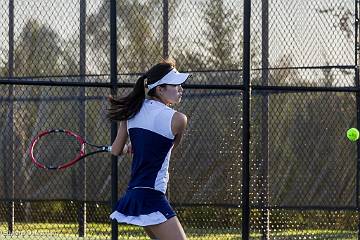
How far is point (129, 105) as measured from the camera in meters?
5.85

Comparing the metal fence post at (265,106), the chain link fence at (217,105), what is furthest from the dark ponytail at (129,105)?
the metal fence post at (265,106)

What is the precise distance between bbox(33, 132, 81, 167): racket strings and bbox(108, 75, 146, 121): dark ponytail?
6.63m

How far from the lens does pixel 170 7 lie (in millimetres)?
11758

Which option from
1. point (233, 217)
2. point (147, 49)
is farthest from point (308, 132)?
point (147, 49)

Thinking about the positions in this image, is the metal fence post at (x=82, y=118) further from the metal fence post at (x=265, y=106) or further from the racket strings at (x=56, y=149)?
the metal fence post at (x=265, y=106)

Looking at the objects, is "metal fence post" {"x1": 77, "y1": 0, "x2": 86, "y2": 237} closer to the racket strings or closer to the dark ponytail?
the racket strings

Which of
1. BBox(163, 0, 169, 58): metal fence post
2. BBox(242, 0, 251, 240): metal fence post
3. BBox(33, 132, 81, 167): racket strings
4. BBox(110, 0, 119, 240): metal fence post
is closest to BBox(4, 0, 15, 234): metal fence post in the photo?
BBox(33, 132, 81, 167): racket strings

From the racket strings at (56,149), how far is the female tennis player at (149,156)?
668 cm

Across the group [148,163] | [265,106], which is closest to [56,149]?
[265,106]

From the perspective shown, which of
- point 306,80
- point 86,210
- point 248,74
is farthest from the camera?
point 86,210

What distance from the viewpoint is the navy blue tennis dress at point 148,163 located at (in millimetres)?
5727

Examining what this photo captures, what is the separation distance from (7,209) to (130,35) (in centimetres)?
269

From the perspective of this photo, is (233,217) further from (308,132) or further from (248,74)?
(248,74)

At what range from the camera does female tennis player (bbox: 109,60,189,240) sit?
5.67 metres
